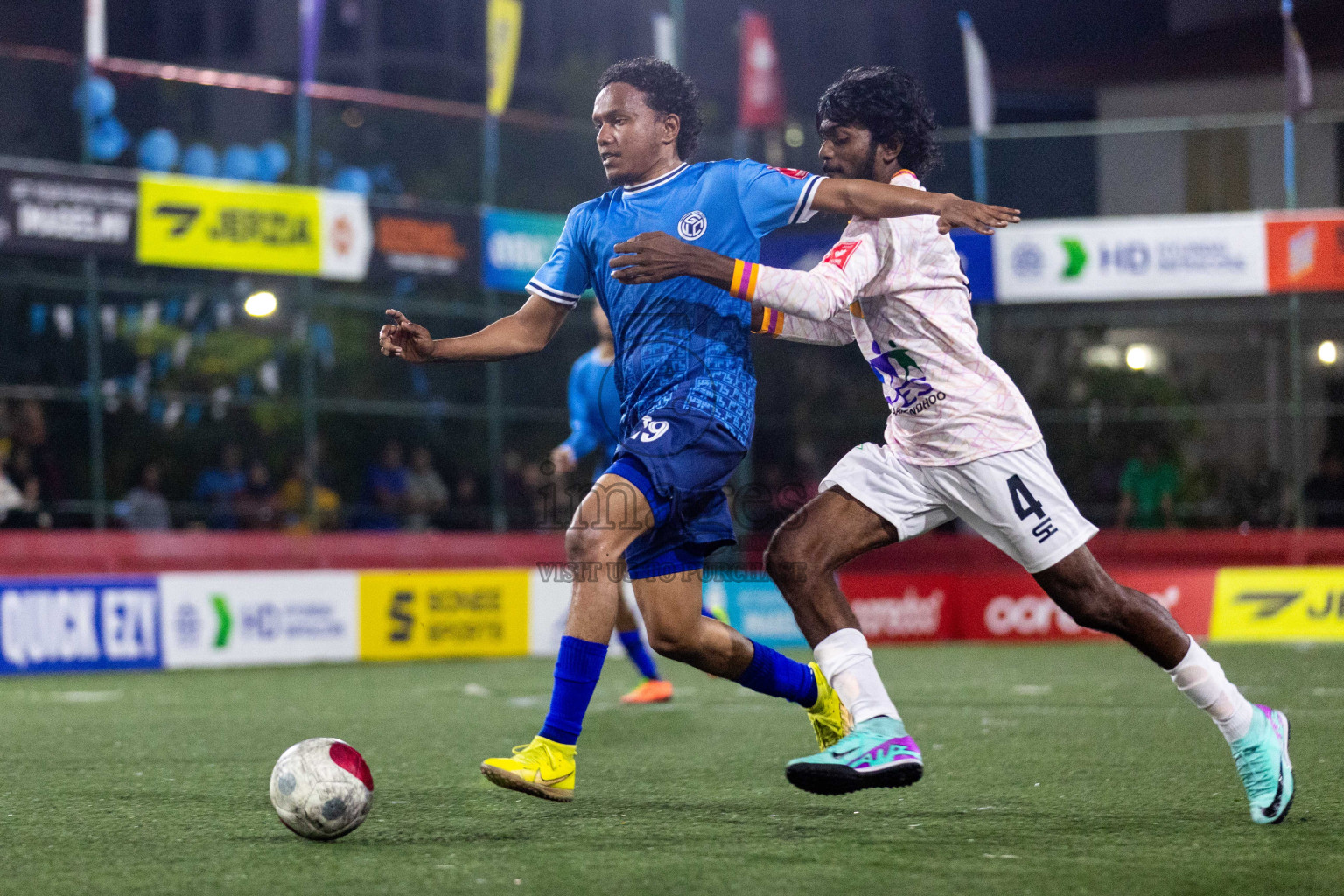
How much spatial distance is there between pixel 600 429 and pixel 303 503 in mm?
8548

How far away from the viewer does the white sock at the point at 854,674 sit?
187 inches

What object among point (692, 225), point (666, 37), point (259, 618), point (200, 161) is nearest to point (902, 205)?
point (692, 225)

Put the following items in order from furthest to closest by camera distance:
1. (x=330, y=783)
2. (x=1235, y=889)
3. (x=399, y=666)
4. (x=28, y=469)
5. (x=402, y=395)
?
(x=402, y=395), (x=28, y=469), (x=399, y=666), (x=330, y=783), (x=1235, y=889)

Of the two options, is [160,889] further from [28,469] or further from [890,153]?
[28,469]

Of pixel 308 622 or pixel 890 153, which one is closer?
pixel 890 153

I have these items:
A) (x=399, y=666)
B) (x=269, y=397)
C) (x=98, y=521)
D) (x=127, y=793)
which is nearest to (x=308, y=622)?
(x=399, y=666)

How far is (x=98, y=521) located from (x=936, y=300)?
11464 millimetres

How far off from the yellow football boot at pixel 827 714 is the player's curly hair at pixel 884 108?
1.65 metres

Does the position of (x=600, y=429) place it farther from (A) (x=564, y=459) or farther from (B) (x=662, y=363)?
(B) (x=662, y=363)

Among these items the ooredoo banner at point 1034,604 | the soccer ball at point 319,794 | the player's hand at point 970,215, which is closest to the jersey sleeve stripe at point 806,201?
the player's hand at point 970,215

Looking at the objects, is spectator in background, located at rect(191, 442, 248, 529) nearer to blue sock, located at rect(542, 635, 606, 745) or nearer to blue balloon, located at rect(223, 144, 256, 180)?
blue balloon, located at rect(223, 144, 256, 180)

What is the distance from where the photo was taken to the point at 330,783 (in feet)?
14.5

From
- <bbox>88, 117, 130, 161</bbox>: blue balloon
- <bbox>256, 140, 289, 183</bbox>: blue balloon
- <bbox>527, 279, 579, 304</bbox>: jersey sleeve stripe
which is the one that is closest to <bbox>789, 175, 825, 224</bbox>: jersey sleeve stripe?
<bbox>527, 279, 579, 304</bbox>: jersey sleeve stripe

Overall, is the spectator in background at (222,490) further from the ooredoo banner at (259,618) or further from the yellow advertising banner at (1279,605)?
the yellow advertising banner at (1279,605)
